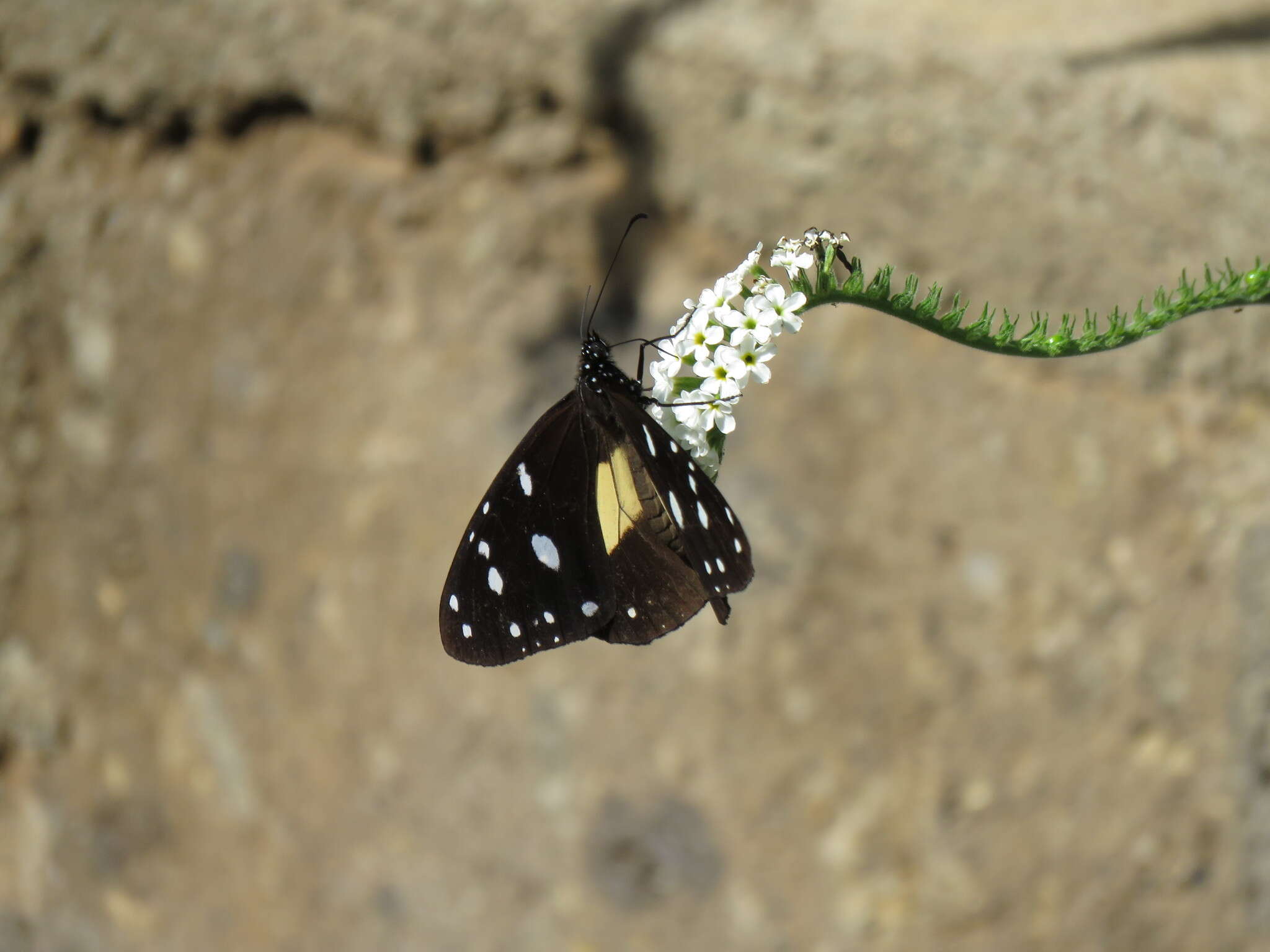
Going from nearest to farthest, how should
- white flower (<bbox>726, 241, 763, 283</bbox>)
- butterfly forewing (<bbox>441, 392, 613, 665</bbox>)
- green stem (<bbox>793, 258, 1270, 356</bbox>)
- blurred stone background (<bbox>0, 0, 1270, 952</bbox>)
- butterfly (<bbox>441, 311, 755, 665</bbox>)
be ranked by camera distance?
green stem (<bbox>793, 258, 1270, 356</bbox>), white flower (<bbox>726, 241, 763, 283</bbox>), butterfly (<bbox>441, 311, 755, 665</bbox>), butterfly forewing (<bbox>441, 392, 613, 665</bbox>), blurred stone background (<bbox>0, 0, 1270, 952</bbox>)

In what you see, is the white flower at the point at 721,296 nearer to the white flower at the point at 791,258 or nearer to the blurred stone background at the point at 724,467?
the white flower at the point at 791,258

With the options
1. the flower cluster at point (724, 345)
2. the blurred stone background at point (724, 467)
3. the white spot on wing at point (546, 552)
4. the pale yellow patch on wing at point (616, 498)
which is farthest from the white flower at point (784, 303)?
the blurred stone background at point (724, 467)

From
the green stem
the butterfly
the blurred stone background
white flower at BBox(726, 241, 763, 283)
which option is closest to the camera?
the green stem

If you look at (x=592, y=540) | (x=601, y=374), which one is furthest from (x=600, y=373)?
(x=592, y=540)

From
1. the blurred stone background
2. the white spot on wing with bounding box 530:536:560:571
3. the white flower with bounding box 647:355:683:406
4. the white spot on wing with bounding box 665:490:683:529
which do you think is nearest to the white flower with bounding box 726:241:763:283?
the white flower with bounding box 647:355:683:406

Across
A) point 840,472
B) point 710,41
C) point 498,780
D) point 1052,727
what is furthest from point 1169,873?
point 710,41

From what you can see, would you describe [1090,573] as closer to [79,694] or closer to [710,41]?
[710,41]

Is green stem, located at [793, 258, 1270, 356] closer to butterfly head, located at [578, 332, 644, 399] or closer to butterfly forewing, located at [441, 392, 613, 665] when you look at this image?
butterfly head, located at [578, 332, 644, 399]
